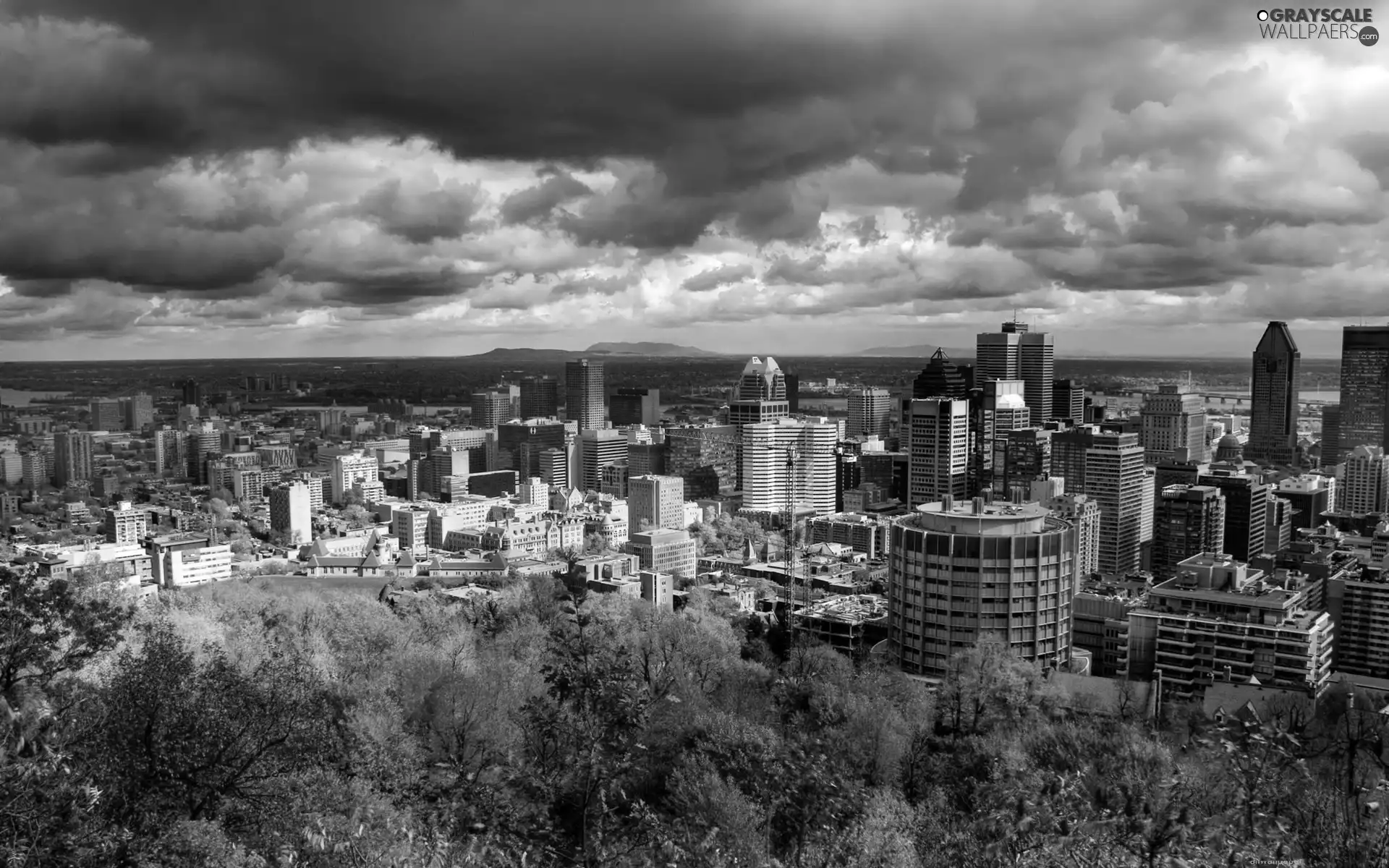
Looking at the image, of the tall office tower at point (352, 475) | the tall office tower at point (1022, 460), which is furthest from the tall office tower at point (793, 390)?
the tall office tower at point (352, 475)

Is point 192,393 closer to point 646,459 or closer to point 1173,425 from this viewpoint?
point 646,459

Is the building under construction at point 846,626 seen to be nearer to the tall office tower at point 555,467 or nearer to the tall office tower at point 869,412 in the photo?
the tall office tower at point 555,467

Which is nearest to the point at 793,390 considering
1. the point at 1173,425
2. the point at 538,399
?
the point at 538,399

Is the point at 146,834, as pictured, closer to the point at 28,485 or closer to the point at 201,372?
the point at 28,485

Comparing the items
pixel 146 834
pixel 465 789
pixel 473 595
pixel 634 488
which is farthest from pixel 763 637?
pixel 634 488

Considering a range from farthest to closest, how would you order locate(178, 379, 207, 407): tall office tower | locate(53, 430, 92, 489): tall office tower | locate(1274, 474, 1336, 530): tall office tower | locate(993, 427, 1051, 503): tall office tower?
locate(993, 427, 1051, 503): tall office tower < locate(1274, 474, 1336, 530): tall office tower < locate(178, 379, 207, 407): tall office tower < locate(53, 430, 92, 489): tall office tower

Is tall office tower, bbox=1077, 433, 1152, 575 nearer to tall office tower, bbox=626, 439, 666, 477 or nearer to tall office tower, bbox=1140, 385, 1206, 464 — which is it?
tall office tower, bbox=1140, 385, 1206, 464

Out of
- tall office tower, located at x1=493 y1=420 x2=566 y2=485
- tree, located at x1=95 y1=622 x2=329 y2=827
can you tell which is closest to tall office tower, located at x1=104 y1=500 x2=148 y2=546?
tall office tower, located at x1=493 y1=420 x2=566 y2=485

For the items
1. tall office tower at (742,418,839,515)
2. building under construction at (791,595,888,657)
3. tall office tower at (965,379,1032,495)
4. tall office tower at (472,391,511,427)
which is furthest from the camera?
tall office tower at (472,391,511,427)
